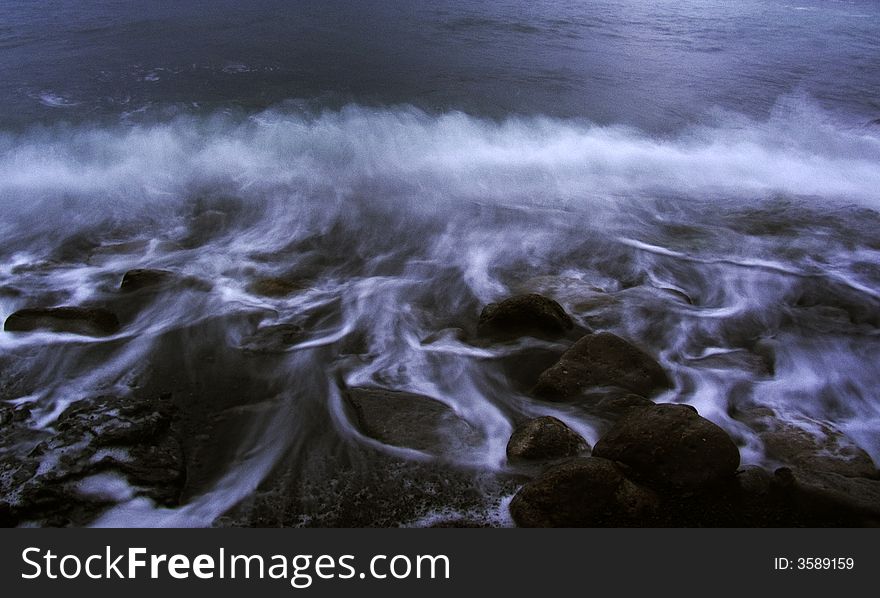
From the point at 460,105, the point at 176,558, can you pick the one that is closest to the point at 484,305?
the point at 176,558

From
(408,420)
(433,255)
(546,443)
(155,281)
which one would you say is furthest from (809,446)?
(155,281)

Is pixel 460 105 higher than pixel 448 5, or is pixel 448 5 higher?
pixel 448 5

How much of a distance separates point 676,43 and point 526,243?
42.4ft

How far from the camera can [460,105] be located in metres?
11.9

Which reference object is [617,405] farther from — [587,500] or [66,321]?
[66,321]

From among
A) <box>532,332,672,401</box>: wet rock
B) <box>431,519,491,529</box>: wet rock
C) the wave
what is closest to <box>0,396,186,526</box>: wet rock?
the wave

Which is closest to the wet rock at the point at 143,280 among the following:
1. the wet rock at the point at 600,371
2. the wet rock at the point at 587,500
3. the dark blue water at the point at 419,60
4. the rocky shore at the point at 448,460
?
the rocky shore at the point at 448,460

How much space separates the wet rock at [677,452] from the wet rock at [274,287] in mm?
3478

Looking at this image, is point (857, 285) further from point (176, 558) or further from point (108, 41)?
point (108, 41)

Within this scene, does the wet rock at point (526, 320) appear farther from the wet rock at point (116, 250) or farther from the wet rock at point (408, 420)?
the wet rock at point (116, 250)

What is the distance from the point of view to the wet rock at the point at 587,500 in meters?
3.17

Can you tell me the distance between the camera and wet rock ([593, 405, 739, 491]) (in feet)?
11.0

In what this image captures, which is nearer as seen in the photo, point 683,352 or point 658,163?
point 683,352

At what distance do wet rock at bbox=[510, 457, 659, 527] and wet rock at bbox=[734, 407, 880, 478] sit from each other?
113cm
